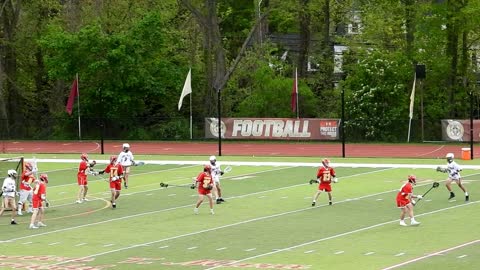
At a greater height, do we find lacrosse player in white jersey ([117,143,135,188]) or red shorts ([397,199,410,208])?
lacrosse player in white jersey ([117,143,135,188])

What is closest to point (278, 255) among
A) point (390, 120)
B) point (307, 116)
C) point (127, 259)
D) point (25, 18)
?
point (127, 259)

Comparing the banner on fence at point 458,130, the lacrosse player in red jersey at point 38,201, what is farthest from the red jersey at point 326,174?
the banner on fence at point 458,130

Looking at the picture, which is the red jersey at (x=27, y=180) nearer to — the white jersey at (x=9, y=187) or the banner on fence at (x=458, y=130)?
the white jersey at (x=9, y=187)

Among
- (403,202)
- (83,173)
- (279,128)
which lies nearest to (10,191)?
(83,173)

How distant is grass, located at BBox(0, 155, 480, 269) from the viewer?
78.5ft

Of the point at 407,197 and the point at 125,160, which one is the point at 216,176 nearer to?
the point at 125,160

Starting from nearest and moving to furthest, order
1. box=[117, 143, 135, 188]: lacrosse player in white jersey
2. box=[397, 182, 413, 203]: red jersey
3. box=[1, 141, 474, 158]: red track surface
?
1. box=[397, 182, 413, 203]: red jersey
2. box=[117, 143, 135, 188]: lacrosse player in white jersey
3. box=[1, 141, 474, 158]: red track surface

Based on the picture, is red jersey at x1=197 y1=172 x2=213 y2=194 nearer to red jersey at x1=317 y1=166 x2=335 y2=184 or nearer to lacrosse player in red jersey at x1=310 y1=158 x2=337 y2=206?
lacrosse player in red jersey at x1=310 y1=158 x2=337 y2=206

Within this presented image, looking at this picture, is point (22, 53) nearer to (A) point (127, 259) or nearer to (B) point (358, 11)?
(B) point (358, 11)

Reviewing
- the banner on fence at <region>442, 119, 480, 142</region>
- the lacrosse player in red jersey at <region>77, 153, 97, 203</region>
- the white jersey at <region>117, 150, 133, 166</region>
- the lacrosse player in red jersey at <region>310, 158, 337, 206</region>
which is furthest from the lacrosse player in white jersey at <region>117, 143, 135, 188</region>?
the banner on fence at <region>442, 119, 480, 142</region>

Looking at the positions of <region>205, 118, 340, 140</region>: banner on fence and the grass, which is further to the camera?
<region>205, 118, 340, 140</region>: banner on fence

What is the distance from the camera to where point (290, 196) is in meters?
36.7

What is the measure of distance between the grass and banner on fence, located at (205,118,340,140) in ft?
60.6

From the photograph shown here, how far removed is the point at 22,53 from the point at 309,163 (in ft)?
101
